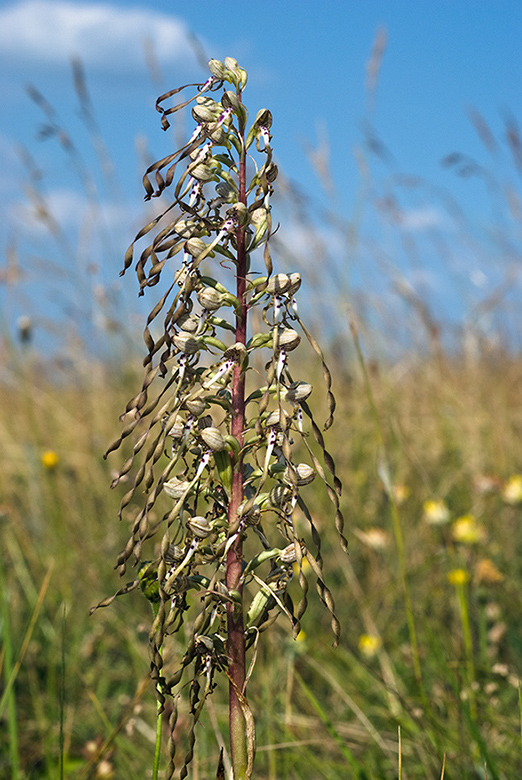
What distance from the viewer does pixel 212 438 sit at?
0.88 meters

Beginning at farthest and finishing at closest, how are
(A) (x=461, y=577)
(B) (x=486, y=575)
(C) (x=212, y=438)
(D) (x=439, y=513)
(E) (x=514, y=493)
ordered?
1. (E) (x=514, y=493)
2. (D) (x=439, y=513)
3. (B) (x=486, y=575)
4. (A) (x=461, y=577)
5. (C) (x=212, y=438)

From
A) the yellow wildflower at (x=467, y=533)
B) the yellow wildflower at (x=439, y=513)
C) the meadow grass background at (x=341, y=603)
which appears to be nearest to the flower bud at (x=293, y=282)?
the meadow grass background at (x=341, y=603)

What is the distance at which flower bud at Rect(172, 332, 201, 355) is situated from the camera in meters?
0.92

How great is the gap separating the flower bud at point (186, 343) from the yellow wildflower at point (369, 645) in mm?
1687

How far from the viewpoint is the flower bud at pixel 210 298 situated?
3.07 feet

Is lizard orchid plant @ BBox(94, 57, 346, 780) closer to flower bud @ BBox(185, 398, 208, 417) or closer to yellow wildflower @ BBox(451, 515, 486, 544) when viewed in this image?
flower bud @ BBox(185, 398, 208, 417)

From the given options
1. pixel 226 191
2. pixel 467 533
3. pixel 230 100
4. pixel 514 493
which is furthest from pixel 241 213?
pixel 514 493

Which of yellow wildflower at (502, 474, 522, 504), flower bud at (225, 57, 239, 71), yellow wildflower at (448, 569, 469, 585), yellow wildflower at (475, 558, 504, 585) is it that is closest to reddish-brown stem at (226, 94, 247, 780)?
flower bud at (225, 57, 239, 71)

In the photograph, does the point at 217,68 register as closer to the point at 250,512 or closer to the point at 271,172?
the point at 271,172

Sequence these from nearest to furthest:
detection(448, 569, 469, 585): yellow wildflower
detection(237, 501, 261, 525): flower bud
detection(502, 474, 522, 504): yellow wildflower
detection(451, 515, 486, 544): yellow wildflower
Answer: detection(237, 501, 261, 525): flower bud → detection(448, 569, 469, 585): yellow wildflower → detection(451, 515, 486, 544): yellow wildflower → detection(502, 474, 522, 504): yellow wildflower

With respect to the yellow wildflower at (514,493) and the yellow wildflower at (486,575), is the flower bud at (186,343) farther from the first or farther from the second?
the yellow wildflower at (514,493)

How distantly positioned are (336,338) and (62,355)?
7.69ft

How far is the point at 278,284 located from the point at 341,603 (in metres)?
2.26

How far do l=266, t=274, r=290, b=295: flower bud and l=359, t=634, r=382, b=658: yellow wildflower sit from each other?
5.58 feet
